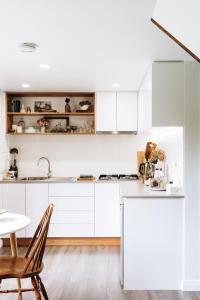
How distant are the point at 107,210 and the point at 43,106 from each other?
6.41 feet

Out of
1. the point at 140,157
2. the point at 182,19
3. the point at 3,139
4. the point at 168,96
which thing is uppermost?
the point at 182,19

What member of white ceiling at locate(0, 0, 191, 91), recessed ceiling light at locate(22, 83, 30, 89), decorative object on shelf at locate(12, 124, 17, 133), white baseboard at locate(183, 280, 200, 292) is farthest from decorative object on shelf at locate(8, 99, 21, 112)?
white baseboard at locate(183, 280, 200, 292)

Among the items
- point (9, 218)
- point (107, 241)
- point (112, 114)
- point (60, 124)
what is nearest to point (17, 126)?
point (60, 124)

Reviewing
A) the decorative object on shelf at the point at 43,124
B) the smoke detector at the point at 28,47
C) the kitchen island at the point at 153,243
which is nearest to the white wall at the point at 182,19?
the smoke detector at the point at 28,47

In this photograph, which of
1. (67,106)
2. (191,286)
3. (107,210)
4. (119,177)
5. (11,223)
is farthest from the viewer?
(67,106)

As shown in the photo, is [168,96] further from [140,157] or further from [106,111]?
[140,157]

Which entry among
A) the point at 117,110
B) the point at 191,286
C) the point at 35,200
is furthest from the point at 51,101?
the point at 191,286

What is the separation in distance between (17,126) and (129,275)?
10.1 ft

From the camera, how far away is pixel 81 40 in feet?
9.34

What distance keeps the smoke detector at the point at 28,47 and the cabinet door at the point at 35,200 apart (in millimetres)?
2337

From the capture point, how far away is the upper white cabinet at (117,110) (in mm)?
5270

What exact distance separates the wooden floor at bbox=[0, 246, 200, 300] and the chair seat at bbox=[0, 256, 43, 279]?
1.74ft

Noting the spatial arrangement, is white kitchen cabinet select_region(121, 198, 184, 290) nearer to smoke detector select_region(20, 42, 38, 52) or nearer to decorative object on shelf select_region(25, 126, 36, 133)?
smoke detector select_region(20, 42, 38, 52)

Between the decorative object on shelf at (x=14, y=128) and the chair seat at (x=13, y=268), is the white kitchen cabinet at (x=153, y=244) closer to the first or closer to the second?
the chair seat at (x=13, y=268)
